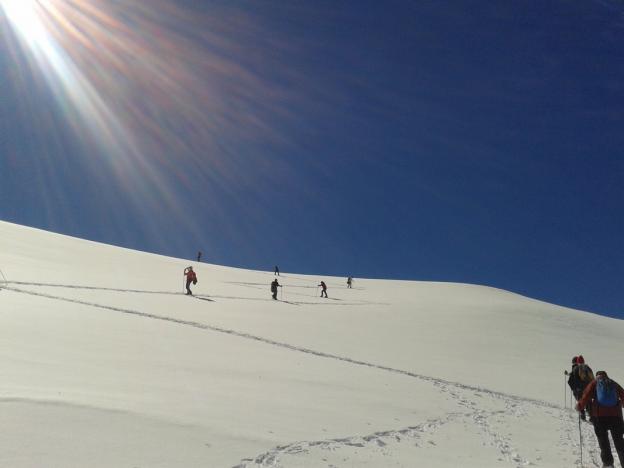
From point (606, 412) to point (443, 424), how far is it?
A: 259cm

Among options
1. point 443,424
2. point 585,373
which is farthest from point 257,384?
point 585,373

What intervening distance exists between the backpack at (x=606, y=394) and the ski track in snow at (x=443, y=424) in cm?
113

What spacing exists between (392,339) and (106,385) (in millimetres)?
13058

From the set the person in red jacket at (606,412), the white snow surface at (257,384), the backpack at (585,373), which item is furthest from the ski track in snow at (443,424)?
the backpack at (585,373)

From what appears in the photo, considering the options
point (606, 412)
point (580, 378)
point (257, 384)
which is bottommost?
point (606, 412)

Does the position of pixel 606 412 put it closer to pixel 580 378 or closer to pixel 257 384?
pixel 580 378

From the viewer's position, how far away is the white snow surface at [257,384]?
574 centimetres

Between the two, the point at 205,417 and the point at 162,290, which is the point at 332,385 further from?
Result: the point at 162,290

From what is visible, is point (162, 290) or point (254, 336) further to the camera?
point (162, 290)

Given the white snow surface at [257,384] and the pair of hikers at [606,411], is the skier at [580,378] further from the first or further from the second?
the pair of hikers at [606,411]

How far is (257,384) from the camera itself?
30.1 ft

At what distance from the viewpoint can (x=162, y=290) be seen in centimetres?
2291

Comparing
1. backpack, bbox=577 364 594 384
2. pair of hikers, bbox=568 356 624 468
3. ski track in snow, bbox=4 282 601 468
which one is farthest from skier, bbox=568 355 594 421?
pair of hikers, bbox=568 356 624 468

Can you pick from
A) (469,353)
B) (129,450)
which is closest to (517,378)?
(469,353)
